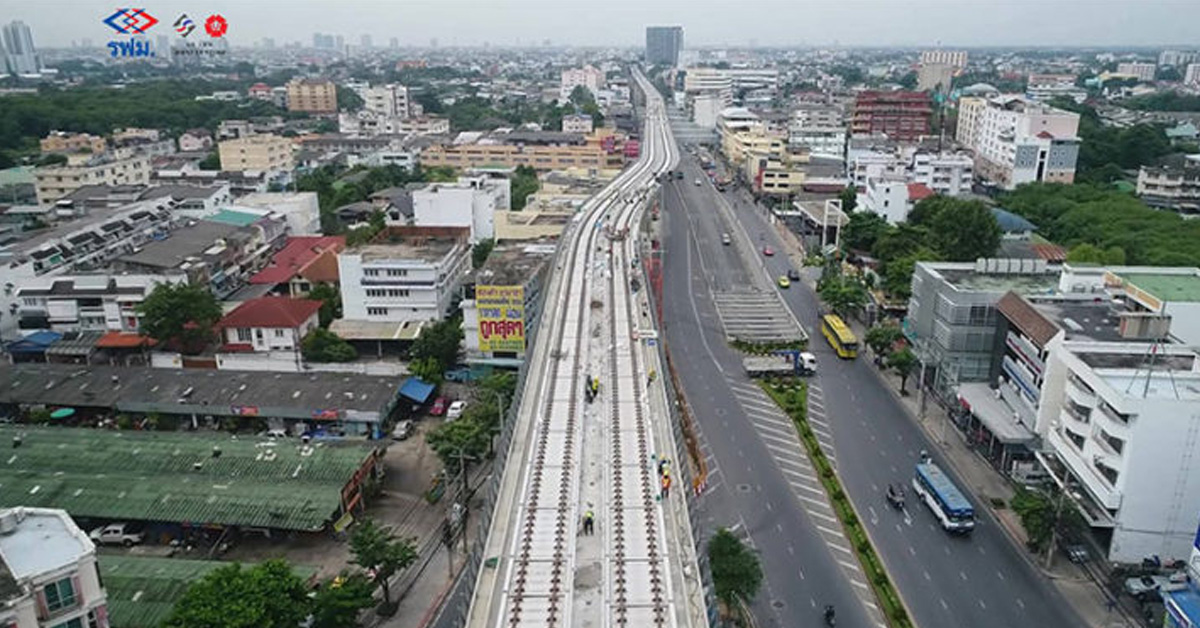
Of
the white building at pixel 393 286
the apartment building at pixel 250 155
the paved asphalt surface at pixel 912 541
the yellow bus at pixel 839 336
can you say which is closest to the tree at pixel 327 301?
the white building at pixel 393 286

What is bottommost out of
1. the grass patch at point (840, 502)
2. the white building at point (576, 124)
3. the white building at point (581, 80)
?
the grass patch at point (840, 502)

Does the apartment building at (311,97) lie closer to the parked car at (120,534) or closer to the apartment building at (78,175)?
the apartment building at (78,175)

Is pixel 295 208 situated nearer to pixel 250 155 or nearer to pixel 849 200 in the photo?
pixel 250 155

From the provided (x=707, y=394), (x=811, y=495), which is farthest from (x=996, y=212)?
(x=811, y=495)

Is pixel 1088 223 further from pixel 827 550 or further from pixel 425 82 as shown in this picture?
pixel 425 82

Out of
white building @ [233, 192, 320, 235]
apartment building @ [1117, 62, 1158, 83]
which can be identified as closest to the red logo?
white building @ [233, 192, 320, 235]

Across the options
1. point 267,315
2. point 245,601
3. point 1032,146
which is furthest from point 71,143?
point 1032,146
